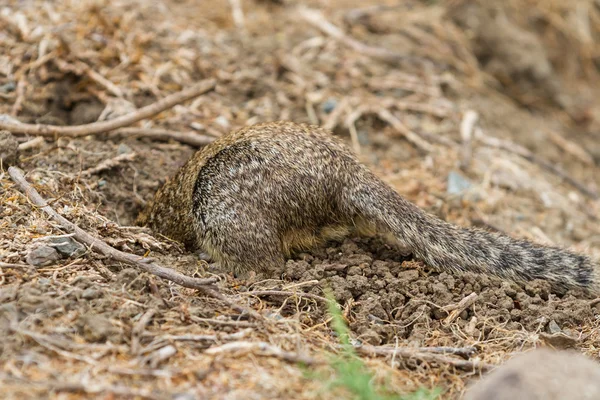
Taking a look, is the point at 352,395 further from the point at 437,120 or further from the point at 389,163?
the point at 437,120

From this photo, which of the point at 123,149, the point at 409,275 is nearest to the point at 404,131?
the point at 409,275

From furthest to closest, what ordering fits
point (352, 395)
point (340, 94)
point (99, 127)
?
point (340, 94) < point (99, 127) < point (352, 395)

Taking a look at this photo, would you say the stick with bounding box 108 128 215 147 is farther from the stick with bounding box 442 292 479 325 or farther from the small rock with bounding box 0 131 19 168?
the stick with bounding box 442 292 479 325

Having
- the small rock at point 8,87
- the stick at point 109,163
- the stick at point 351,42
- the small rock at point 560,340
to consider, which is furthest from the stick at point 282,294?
the stick at point 351,42

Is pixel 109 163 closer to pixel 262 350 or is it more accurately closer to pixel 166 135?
pixel 166 135

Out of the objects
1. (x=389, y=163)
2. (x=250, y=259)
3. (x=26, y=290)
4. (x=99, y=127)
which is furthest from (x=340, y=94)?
(x=26, y=290)
